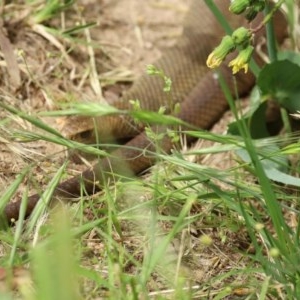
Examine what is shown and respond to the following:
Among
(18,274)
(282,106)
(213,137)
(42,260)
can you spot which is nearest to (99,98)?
(282,106)

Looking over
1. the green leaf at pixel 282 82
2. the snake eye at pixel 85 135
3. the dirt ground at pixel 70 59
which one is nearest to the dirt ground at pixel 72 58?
the dirt ground at pixel 70 59

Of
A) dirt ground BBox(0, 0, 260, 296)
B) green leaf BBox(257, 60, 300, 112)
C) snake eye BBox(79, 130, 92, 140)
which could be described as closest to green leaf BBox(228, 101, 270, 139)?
green leaf BBox(257, 60, 300, 112)

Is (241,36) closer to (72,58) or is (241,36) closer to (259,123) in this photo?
(259,123)

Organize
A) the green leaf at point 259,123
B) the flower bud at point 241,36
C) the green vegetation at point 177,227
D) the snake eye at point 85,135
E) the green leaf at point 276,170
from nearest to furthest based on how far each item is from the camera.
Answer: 1. the green vegetation at point 177,227
2. the flower bud at point 241,36
3. the green leaf at point 276,170
4. the green leaf at point 259,123
5. the snake eye at point 85,135

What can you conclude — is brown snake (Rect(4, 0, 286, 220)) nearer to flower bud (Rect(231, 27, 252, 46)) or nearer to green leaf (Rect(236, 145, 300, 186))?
green leaf (Rect(236, 145, 300, 186))

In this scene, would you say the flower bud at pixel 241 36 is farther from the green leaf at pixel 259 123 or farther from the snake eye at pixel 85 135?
the snake eye at pixel 85 135

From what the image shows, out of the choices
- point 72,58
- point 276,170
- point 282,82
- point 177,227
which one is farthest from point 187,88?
point 177,227

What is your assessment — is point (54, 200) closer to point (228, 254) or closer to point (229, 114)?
point (228, 254)
